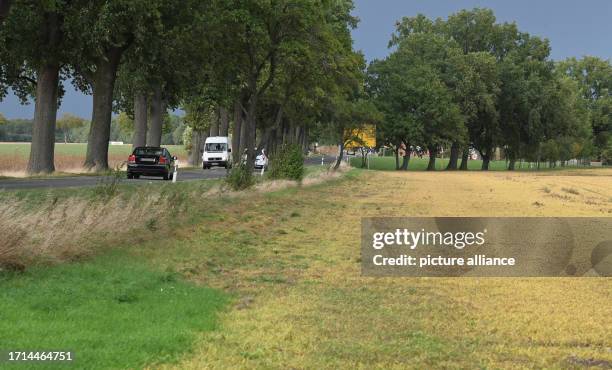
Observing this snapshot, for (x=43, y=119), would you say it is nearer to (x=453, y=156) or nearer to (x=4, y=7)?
(x=4, y=7)

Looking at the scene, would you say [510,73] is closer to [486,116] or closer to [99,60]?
[486,116]

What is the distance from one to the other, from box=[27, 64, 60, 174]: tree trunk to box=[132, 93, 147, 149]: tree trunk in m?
9.08

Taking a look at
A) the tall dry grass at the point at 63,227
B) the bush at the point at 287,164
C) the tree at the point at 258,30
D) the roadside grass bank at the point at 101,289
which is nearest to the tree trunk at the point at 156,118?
the bush at the point at 287,164

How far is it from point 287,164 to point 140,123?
49.7 ft

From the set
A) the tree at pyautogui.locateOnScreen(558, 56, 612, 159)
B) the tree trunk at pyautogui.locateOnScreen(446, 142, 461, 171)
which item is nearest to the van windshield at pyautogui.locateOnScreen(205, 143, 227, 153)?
the tree trunk at pyautogui.locateOnScreen(446, 142, 461, 171)

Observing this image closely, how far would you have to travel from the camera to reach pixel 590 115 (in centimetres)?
10919

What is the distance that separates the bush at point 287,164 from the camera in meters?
29.8

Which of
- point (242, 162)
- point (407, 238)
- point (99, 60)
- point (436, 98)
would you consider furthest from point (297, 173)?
point (436, 98)

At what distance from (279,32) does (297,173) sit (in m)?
6.95

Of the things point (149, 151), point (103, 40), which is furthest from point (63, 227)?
point (149, 151)

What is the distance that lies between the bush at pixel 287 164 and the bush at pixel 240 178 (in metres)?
5.71

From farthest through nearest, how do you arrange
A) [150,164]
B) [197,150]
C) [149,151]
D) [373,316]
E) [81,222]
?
[197,150] < [149,151] < [150,164] < [81,222] < [373,316]

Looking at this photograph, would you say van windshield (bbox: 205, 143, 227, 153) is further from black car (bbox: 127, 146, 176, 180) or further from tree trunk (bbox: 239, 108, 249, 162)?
black car (bbox: 127, 146, 176, 180)

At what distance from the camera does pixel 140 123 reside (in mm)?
40906
